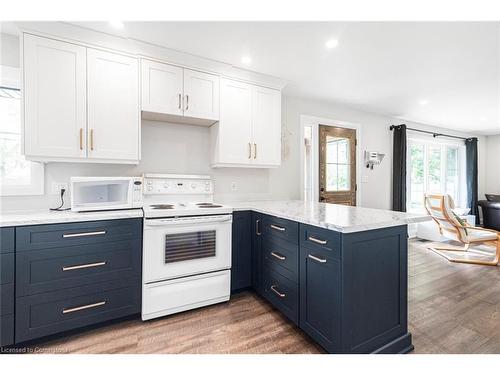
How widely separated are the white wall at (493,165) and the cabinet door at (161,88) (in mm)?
8327

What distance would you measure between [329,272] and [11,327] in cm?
220

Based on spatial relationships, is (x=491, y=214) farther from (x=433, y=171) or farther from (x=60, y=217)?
(x=60, y=217)

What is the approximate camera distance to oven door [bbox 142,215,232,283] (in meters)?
1.99

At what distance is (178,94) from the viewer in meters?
2.41

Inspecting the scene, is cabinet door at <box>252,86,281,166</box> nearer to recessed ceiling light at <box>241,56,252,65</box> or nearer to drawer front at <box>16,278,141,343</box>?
recessed ceiling light at <box>241,56,252,65</box>

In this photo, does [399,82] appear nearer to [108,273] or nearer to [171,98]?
[171,98]

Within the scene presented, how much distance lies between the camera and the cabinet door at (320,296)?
1468 mm

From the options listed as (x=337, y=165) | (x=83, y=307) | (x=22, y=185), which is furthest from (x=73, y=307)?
(x=337, y=165)

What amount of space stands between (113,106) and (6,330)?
6.09ft

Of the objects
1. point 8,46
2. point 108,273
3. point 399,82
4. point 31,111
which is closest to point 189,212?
point 108,273

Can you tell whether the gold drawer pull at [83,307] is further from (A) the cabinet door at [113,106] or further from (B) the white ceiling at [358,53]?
(B) the white ceiling at [358,53]

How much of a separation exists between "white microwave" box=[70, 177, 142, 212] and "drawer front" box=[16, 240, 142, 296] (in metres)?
0.35

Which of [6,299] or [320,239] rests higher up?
[320,239]

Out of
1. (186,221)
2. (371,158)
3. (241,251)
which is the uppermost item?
(371,158)
